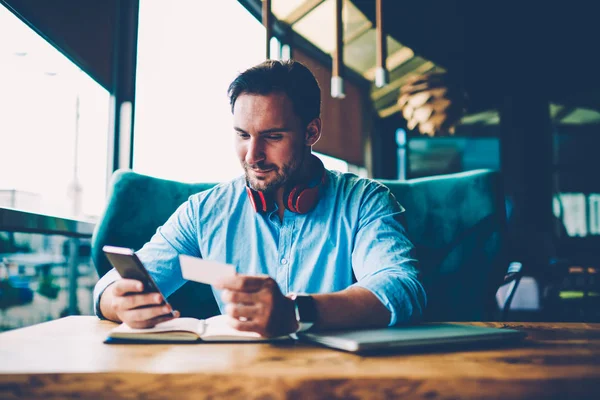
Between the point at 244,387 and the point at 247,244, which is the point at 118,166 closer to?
the point at 247,244

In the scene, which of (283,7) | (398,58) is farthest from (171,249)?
(398,58)

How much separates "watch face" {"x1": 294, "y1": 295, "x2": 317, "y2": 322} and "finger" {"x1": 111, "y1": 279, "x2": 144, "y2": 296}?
316 mm

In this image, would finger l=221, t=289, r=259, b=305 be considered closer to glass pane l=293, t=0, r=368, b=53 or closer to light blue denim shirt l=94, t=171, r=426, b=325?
light blue denim shirt l=94, t=171, r=426, b=325

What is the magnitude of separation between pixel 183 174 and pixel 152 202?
1.34 m

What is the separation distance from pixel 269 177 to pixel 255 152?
86mm

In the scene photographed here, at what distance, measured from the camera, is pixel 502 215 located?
178cm

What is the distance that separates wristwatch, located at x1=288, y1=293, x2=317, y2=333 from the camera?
0.94 metres

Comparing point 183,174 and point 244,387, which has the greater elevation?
point 183,174

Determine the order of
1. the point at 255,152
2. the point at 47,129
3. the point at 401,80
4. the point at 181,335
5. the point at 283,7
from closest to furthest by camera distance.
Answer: the point at 181,335
the point at 255,152
the point at 47,129
the point at 283,7
the point at 401,80

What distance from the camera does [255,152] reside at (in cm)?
148

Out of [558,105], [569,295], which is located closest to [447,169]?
[558,105]

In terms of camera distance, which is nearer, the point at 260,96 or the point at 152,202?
the point at 260,96

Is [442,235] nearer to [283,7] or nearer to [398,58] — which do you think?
[283,7]

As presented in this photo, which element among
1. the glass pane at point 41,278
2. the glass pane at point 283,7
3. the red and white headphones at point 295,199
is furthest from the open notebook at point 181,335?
the glass pane at point 283,7
